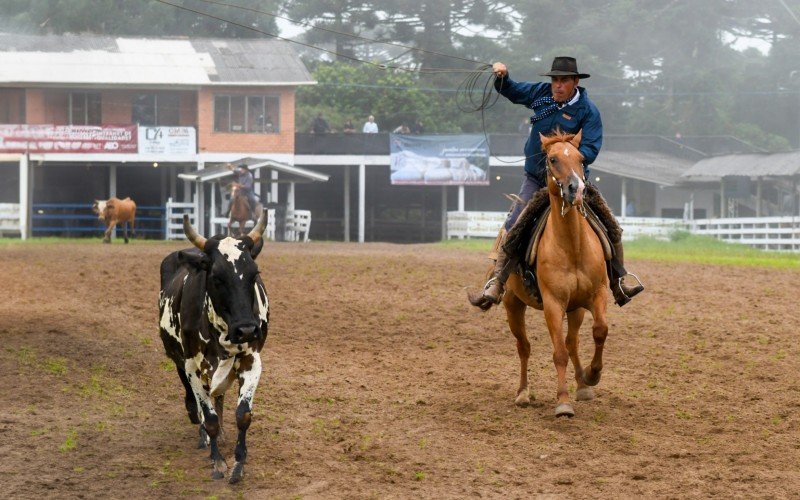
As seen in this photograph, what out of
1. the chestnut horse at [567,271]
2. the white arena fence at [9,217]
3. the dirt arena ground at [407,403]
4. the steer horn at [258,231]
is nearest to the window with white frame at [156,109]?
the white arena fence at [9,217]

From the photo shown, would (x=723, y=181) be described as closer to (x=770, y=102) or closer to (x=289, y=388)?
(x=770, y=102)

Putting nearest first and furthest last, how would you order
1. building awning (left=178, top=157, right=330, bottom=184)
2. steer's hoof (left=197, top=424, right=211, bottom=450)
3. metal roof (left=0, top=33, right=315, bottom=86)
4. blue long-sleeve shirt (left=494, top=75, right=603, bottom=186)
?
steer's hoof (left=197, top=424, right=211, bottom=450) < blue long-sleeve shirt (left=494, top=75, right=603, bottom=186) < building awning (left=178, top=157, right=330, bottom=184) < metal roof (left=0, top=33, right=315, bottom=86)

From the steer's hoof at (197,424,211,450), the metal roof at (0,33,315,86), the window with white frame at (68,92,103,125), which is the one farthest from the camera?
the window with white frame at (68,92,103,125)

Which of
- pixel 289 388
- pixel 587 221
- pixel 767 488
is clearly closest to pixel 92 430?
pixel 289 388

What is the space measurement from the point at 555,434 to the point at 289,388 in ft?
10.6

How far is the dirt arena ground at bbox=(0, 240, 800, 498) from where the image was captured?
8.28 m

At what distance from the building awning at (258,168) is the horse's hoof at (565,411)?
97.9 feet

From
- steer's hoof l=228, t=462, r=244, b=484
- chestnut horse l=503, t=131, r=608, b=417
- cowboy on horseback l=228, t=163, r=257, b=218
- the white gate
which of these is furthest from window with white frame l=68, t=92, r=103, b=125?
steer's hoof l=228, t=462, r=244, b=484

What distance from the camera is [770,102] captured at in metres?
64.6

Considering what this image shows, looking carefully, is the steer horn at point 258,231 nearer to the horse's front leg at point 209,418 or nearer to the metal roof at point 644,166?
the horse's front leg at point 209,418

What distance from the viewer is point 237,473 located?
27.2 ft

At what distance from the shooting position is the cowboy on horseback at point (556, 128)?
34.3 ft

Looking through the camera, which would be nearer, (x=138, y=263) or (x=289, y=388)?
(x=289, y=388)

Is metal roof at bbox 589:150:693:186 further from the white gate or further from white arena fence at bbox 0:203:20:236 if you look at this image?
white arena fence at bbox 0:203:20:236
